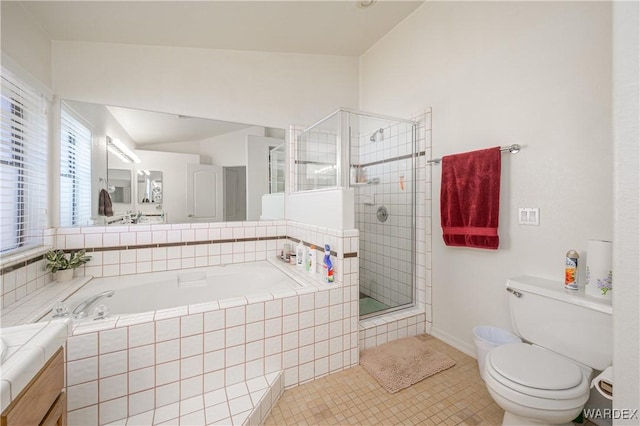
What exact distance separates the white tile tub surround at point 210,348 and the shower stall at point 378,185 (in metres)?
0.57

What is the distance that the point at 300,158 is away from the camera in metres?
2.80

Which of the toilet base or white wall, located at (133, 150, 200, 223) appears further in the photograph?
white wall, located at (133, 150, 200, 223)

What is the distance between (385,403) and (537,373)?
0.79m

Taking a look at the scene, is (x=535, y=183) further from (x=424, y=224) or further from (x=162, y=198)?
(x=162, y=198)

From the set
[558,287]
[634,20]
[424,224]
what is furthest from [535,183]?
[634,20]

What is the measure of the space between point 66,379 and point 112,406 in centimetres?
24

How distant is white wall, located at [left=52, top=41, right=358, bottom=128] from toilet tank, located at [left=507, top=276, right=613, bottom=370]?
2385mm

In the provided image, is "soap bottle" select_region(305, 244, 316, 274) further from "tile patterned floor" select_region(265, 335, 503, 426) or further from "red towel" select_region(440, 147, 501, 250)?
"red towel" select_region(440, 147, 501, 250)

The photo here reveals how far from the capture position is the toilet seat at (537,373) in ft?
3.67

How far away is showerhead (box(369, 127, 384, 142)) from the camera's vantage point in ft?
8.50

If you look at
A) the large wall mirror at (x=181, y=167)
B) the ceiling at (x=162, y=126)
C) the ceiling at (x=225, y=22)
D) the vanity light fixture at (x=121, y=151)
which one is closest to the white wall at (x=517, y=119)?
the ceiling at (x=225, y=22)

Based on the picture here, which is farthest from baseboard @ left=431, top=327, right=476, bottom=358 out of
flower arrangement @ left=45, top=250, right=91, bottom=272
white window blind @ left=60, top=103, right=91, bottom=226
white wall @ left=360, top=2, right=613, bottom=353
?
white window blind @ left=60, top=103, right=91, bottom=226

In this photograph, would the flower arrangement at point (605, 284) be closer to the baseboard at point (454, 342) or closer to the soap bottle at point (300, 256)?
the baseboard at point (454, 342)

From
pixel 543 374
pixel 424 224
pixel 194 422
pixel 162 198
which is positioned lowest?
pixel 194 422
